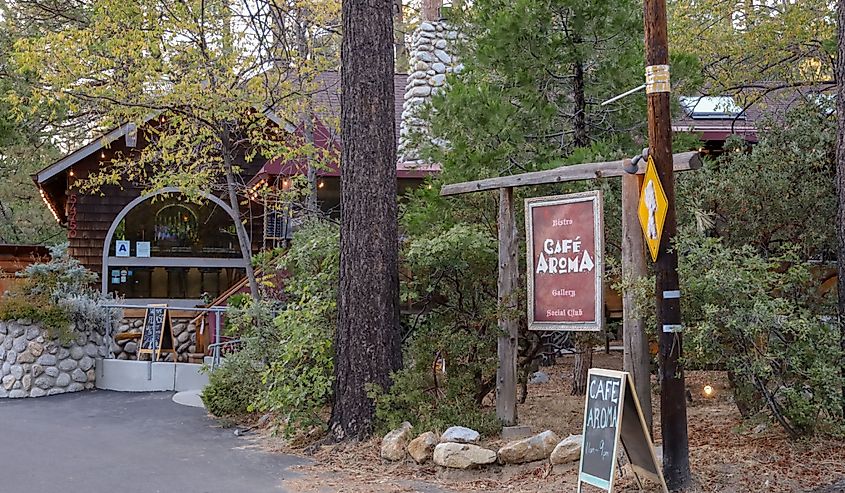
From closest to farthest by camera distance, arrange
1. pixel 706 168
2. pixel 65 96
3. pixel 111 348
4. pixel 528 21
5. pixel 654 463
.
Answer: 1. pixel 654 463
2. pixel 706 168
3. pixel 528 21
4. pixel 65 96
5. pixel 111 348

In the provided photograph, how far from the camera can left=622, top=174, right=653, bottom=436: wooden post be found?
6340mm

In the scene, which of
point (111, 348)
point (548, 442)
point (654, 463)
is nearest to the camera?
point (654, 463)

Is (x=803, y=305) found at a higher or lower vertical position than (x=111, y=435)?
higher

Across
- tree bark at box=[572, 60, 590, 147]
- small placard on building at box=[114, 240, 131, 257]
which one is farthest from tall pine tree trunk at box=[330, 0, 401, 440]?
small placard on building at box=[114, 240, 131, 257]

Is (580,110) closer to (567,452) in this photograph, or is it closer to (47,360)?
(567,452)

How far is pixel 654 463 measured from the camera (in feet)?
18.3

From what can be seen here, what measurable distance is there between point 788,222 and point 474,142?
3.25 m

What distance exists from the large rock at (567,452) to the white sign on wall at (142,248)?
14.6 metres

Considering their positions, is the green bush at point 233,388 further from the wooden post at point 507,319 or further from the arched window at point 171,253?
the arched window at point 171,253

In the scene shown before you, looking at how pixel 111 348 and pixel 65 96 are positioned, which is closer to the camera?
pixel 65 96

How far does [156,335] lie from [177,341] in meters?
2.34

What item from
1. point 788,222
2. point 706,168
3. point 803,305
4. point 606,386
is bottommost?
point 606,386

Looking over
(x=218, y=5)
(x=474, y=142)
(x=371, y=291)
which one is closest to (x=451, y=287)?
(x=371, y=291)

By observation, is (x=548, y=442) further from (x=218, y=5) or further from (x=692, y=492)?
(x=218, y=5)
